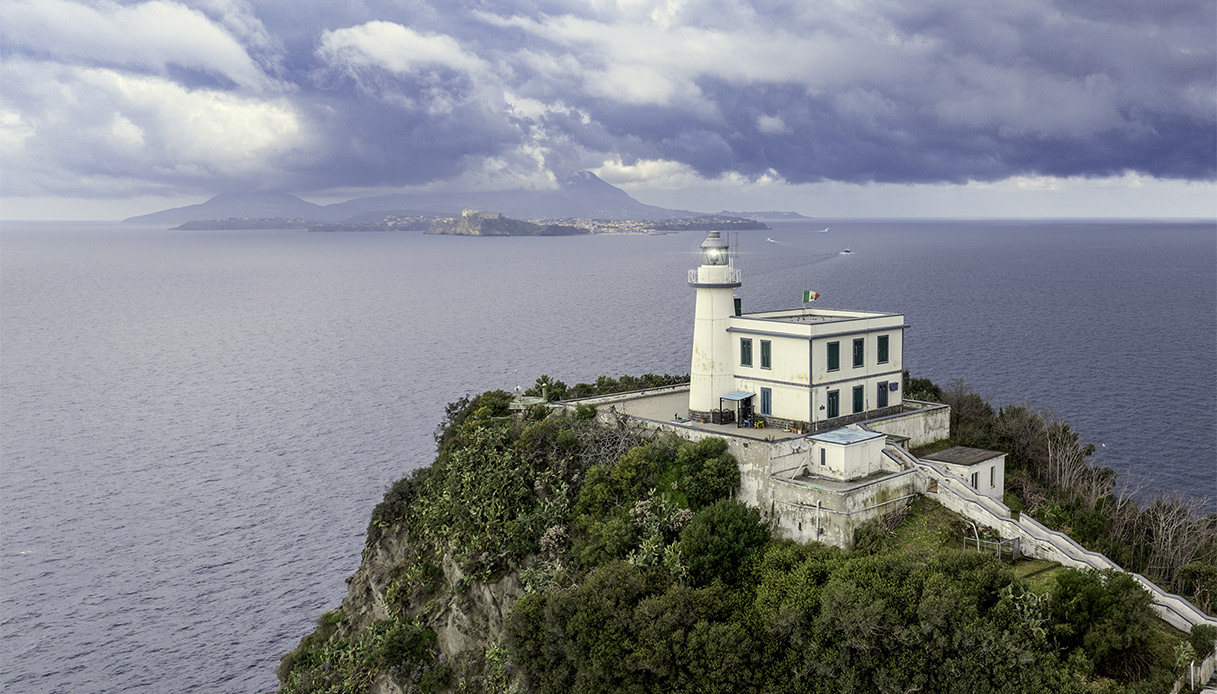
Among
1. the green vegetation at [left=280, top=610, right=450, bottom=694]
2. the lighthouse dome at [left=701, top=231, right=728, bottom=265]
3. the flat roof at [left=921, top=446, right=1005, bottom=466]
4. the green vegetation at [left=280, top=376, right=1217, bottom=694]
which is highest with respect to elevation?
the lighthouse dome at [left=701, top=231, right=728, bottom=265]

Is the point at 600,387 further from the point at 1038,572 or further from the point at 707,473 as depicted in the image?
the point at 1038,572

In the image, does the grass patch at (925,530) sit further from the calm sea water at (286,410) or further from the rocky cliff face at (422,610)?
the calm sea water at (286,410)

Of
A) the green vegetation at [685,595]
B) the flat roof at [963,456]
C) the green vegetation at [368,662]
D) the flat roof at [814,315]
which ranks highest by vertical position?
the flat roof at [814,315]

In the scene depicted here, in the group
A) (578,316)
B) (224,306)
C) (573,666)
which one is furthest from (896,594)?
(224,306)

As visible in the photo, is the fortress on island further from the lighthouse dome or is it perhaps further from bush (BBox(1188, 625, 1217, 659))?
bush (BBox(1188, 625, 1217, 659))

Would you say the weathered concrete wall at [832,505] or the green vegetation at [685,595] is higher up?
the weathered concrete wall at [832,505]

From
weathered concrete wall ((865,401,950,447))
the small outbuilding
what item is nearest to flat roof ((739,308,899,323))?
weathered concrete wall ((865,401,950,447))

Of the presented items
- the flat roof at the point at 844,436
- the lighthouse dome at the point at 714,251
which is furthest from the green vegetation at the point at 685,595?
the lighthouse dome at the point at 714,251

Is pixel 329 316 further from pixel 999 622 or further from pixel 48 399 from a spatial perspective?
pixel 999 622
